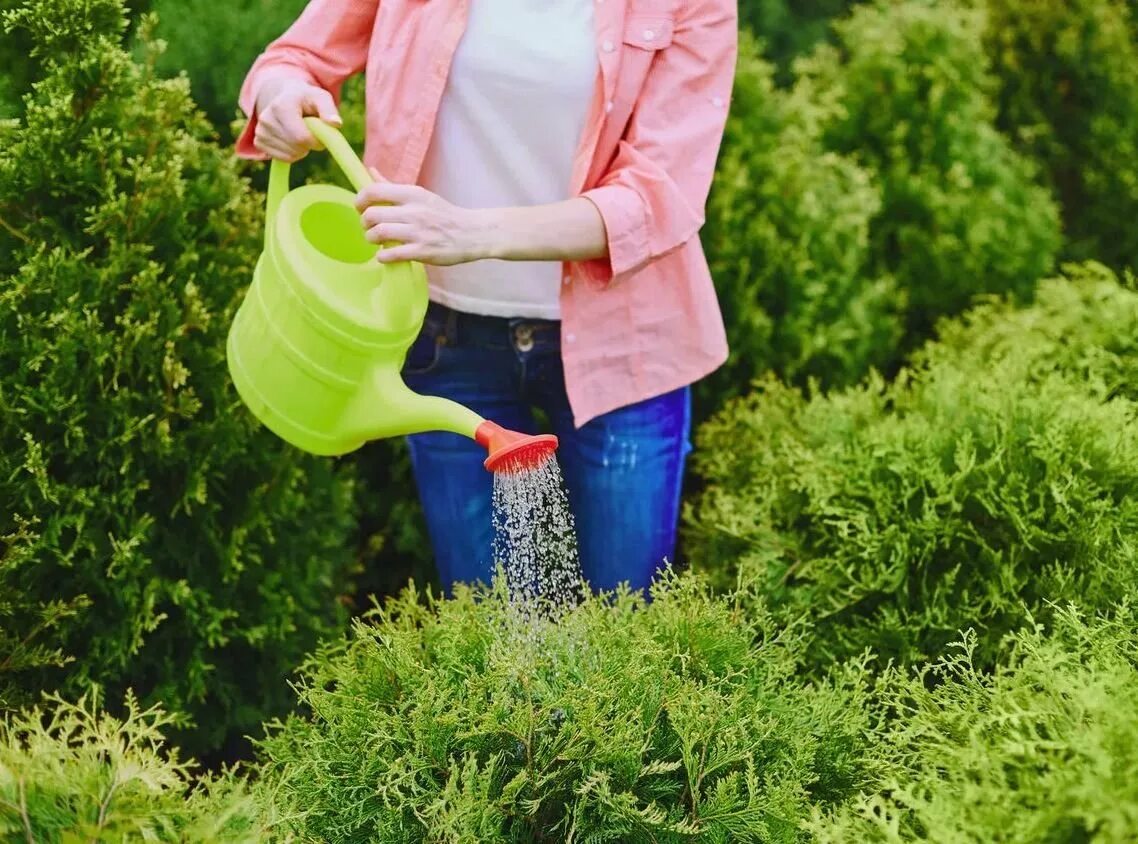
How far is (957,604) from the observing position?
242 centimetres

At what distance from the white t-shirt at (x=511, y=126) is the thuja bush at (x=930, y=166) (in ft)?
7.42

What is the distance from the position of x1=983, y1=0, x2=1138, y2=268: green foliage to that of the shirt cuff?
3.70 meters

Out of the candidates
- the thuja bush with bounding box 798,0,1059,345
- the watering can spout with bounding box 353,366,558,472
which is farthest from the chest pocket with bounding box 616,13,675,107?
the thuja bush with bounding box 798,0,1059,345

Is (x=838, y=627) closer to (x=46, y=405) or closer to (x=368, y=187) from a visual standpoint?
(x=368, y=187)

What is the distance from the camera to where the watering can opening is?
2.10 meters

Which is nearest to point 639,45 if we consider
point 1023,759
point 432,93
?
point 432,93

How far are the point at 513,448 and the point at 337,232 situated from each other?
0.65 m

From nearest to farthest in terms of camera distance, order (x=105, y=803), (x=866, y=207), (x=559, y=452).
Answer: (x=105, y=803) < (x=559, y=452) < (x=866, y=207)

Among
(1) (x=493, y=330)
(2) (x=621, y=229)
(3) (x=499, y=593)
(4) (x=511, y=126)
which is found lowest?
(3) (x=499, y=593)

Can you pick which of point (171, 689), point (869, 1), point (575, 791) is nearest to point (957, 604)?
point (575, 791)

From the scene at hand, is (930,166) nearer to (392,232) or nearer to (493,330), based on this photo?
(493,330)

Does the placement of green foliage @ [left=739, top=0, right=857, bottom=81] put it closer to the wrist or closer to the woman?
the woman

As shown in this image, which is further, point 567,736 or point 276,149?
point 276,149

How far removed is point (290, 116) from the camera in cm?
205
